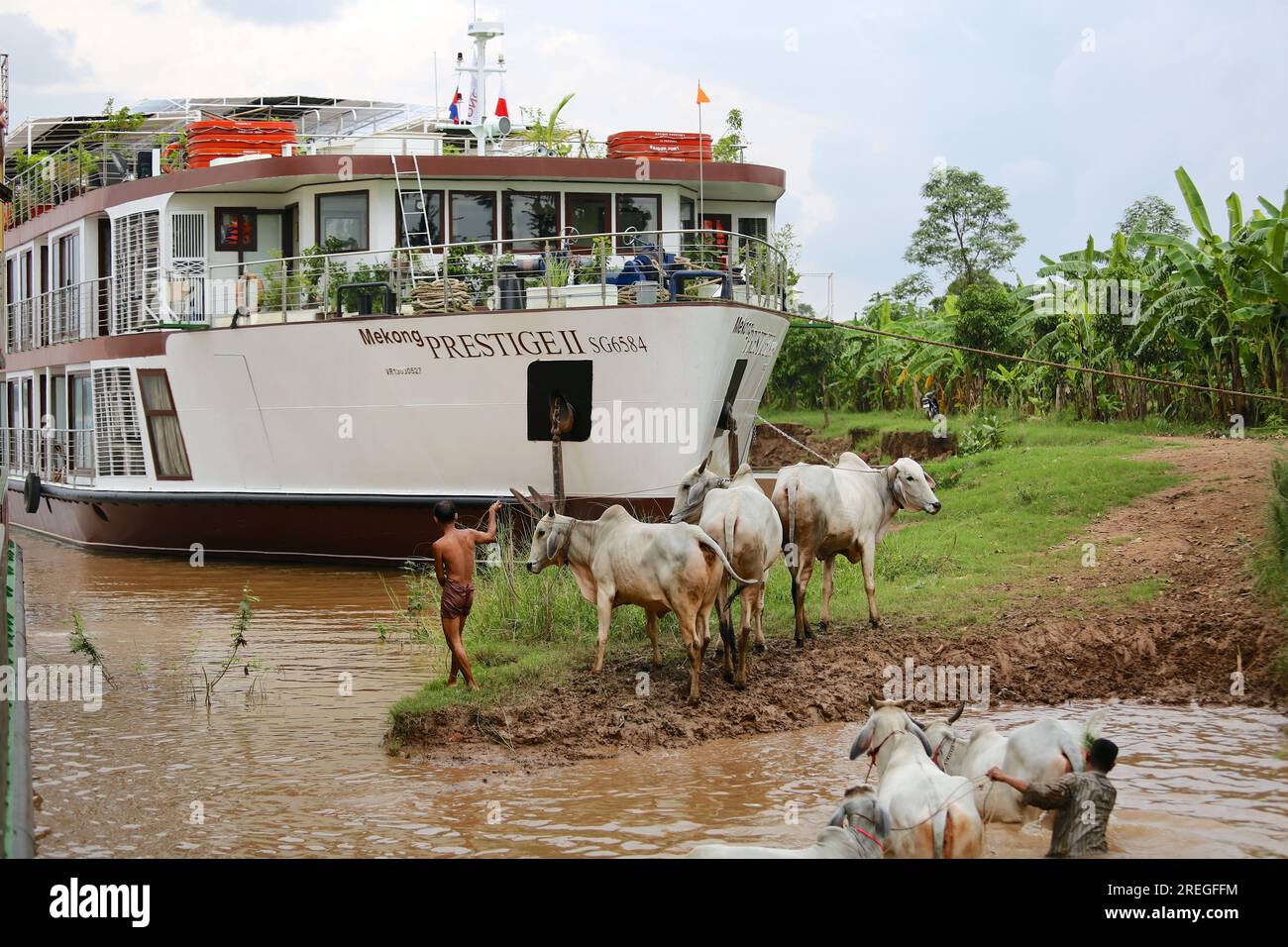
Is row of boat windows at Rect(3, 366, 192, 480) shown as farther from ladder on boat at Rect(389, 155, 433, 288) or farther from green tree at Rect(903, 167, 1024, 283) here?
green tree at Rect(903, 167, 1024, 283)

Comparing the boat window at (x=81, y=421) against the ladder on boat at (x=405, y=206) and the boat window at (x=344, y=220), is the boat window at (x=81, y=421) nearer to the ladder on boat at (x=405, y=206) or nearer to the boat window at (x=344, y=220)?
the boat window at (x=344, y=220)

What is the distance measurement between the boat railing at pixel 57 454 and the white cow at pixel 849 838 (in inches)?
740

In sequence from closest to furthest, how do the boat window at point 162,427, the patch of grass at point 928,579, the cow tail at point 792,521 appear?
the patch of grass at point 928,579 < the cow tail at point 792,521 < the boat window at point 162,427

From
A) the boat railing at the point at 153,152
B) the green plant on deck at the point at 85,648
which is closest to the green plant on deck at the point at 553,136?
the boat railing at the point at 153,152

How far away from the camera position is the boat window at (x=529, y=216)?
755 inches

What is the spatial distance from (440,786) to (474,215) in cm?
1223

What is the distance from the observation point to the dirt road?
920cm

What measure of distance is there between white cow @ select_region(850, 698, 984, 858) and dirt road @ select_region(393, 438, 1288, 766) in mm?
2848

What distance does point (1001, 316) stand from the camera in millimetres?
27375

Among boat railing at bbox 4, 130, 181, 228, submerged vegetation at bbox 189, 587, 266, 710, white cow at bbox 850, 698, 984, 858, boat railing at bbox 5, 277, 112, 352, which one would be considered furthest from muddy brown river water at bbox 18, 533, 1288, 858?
boat railing at bbox 4, 130, 181, 228

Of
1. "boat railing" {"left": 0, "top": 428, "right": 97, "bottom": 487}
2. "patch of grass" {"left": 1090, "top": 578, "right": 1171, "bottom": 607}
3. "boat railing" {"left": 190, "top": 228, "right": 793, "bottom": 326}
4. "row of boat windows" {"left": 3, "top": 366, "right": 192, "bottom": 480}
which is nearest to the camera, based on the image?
"patch of grass" {"left": 1090, "top": 578, "right": 1171, "bottom": 607}

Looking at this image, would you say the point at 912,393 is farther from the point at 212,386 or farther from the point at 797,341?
the point at 212,386

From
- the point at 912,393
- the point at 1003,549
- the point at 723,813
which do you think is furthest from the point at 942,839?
the point at 912,393

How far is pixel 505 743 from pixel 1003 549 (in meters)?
7.26
